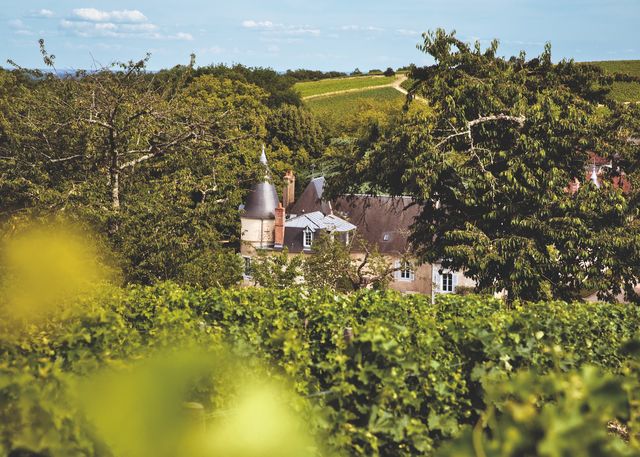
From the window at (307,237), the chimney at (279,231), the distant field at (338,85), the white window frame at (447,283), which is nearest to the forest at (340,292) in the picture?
the chimney at (279,231)

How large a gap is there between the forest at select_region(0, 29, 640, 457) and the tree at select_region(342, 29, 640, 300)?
0.24ft

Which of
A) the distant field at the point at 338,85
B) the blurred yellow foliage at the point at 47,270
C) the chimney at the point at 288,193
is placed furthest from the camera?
the distant field at the point at 338,85

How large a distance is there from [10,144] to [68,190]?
696 centimetres

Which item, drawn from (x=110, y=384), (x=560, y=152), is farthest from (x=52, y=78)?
(x=110, y=384)

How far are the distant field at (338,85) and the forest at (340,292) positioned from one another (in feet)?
277

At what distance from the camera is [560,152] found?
57.2 ft

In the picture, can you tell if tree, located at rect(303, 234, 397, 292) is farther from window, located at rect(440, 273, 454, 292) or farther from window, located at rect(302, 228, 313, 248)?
window, located at rect(440, 273, 454, 292)

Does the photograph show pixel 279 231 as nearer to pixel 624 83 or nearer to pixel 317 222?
pixel 317 222

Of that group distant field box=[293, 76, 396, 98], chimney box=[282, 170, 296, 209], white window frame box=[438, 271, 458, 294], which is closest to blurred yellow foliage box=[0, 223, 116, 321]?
white window frame box=[438, 271, 458, 294]

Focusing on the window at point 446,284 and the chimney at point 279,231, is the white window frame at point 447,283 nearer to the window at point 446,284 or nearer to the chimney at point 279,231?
the window at point 446,284

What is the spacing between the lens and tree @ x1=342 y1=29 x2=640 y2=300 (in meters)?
16.5

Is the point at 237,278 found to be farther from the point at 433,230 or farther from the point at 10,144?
the point at 10,144

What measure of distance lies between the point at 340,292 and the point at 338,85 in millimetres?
99433

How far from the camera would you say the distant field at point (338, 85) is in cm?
10762
